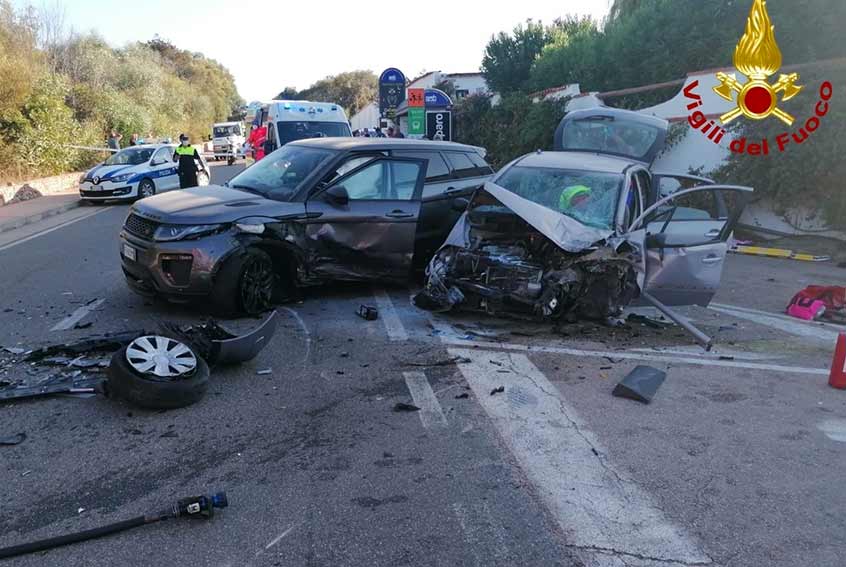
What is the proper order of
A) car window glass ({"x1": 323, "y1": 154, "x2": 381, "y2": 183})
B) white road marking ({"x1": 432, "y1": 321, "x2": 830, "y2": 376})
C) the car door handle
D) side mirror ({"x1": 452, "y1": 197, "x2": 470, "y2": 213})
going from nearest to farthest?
white road marking ({"x1": 432, "y1": 321, "x2": 830, "y2": 376}), car window glass ({"x1": 323, "y1": 154, "x2": 381, "y2": 183}), the car door handle, side mirror ({"x1": 452, "y1": 197, "x2": 470, "y2": 213})

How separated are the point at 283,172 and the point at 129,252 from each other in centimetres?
192

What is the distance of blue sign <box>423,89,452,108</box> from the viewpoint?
16.9 metres

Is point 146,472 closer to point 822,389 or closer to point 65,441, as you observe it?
point 65,441

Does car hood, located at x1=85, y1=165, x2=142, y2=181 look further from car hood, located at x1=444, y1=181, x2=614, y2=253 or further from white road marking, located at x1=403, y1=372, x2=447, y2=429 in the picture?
white road marking, located at x1=403, y1=372, x2=447, y2=429

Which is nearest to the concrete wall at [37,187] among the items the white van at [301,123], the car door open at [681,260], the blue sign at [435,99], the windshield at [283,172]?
the white van at [301,123]

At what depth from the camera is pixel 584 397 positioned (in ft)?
16.3

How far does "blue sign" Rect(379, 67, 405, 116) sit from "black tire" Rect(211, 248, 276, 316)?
42.4 ft

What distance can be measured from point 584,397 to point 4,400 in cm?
412

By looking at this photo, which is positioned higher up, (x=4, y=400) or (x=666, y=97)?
(x=666, y=97)

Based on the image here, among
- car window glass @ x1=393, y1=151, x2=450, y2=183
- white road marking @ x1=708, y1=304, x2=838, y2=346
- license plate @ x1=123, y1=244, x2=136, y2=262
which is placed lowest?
white road marking @ x1=708, y1=304, x2=838, y2=346

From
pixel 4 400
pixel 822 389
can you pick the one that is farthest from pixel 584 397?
pixel 4 400

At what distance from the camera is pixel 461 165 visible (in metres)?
8.87

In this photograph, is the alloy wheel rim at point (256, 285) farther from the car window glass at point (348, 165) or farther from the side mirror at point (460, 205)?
the side mirror at point (460, 205)

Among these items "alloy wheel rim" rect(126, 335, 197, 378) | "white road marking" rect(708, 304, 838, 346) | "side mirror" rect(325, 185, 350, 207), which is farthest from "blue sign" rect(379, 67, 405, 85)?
"alloy wheel rim" rect(126, 335, 197, 378)
